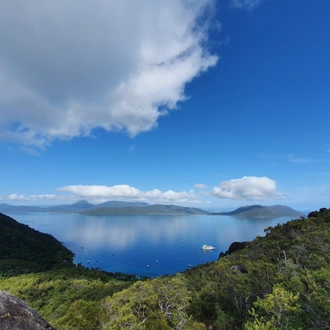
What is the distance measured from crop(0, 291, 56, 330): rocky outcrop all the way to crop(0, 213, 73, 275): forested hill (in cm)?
8042

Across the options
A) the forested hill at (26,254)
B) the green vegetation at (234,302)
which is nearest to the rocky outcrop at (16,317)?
the green vegetation at (234,302)

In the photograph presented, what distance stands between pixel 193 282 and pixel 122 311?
20.2 m

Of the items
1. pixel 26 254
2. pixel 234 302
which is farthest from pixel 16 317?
pixel 26 254

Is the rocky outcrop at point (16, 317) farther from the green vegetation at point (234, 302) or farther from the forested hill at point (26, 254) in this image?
the forested hill at point (26, 254)

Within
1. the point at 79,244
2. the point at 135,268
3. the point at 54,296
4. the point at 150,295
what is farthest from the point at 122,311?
the point at 79,244

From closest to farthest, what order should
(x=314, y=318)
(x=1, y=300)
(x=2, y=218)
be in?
(x=1, y=300) → (x=314, y=318) → (x=2, y=218)

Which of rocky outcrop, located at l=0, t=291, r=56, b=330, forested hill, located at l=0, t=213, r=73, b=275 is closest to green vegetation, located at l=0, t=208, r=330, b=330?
rocky outcrop, located at l=0, t=291, r=56, b=330

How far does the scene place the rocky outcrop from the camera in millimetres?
5508

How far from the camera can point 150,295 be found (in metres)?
16.4

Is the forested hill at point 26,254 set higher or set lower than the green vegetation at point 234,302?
lower

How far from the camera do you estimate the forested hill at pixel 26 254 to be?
240ft

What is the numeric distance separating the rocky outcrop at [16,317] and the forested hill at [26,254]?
264ft

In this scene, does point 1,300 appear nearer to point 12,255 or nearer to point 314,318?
point 314,318

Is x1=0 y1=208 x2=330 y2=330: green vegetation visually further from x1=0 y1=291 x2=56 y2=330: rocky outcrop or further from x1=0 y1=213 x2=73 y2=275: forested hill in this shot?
x1=0 y1=213 x2=73 y2=275: forested hill
